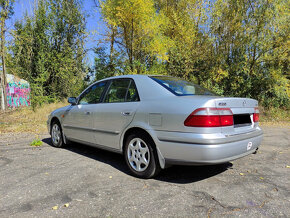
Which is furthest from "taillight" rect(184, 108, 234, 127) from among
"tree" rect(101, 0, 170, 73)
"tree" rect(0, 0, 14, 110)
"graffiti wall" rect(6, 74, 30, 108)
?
"graffiti wall" rect(6, 74, 30, 108)

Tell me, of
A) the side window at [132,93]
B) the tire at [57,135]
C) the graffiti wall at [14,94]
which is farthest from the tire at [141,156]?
the graffiti wall at [14,94]

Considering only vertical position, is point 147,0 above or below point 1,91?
above

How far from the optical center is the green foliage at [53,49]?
16156 mm

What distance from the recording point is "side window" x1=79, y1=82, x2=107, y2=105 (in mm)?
4192

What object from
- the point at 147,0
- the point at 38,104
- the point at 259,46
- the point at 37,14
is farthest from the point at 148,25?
the point at 37,14

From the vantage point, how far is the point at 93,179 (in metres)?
3.21

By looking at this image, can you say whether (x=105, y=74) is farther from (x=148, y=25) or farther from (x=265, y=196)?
(x=265, y=196)

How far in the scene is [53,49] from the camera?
1742 cm

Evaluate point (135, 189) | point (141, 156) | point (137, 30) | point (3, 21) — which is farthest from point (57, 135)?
point (3, 21)

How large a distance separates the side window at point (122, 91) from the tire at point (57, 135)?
200 cm

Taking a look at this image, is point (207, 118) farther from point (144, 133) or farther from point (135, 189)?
point (135, 189)

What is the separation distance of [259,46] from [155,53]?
564 cm

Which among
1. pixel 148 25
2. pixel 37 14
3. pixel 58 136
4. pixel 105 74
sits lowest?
pixel 58 136

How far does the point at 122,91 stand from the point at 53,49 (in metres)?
16.0
